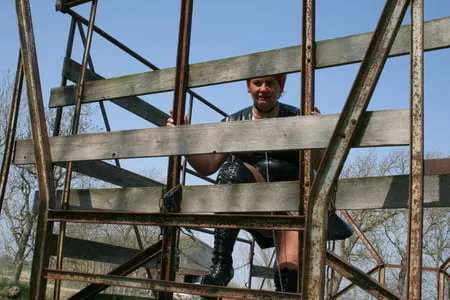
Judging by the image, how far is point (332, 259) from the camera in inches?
74.3

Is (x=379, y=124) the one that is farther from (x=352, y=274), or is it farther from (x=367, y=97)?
(x=352, y=274)

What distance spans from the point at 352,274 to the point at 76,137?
5.38ft

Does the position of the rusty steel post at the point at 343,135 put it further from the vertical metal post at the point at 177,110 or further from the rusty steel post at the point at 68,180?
the rusty steel post at the point at 68,180

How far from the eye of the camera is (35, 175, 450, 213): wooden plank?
215 cm

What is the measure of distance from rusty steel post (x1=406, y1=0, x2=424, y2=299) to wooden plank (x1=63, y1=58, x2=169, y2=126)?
2.72m

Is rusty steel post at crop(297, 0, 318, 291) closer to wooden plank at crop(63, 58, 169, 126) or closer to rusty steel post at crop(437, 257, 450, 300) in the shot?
wooden plank at crop(63, 58, 169, 126)

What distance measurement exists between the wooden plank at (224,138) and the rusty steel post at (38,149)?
0.68ft

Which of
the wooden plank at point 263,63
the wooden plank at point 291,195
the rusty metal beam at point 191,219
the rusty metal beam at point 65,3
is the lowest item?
the rusty metal beam at point 191,219

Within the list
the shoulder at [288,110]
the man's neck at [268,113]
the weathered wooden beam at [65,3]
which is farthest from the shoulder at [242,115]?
the weathered wooden beam at [65,3]

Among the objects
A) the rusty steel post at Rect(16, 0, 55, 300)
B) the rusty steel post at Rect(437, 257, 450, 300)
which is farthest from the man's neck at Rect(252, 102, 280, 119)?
the rusty steel post at Rect(437, 257, 450, 300)

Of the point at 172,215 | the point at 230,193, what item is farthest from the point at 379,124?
the point at 172,215

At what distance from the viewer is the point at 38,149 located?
8.03 ft

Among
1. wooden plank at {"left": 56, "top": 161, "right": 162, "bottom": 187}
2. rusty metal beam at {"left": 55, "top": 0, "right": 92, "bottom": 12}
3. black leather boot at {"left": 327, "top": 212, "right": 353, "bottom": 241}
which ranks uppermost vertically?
rusty metal beam at {"left": 55, "top": 0, "right": 92, "bottom": 12}

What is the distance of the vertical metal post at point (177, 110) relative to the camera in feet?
7.89
